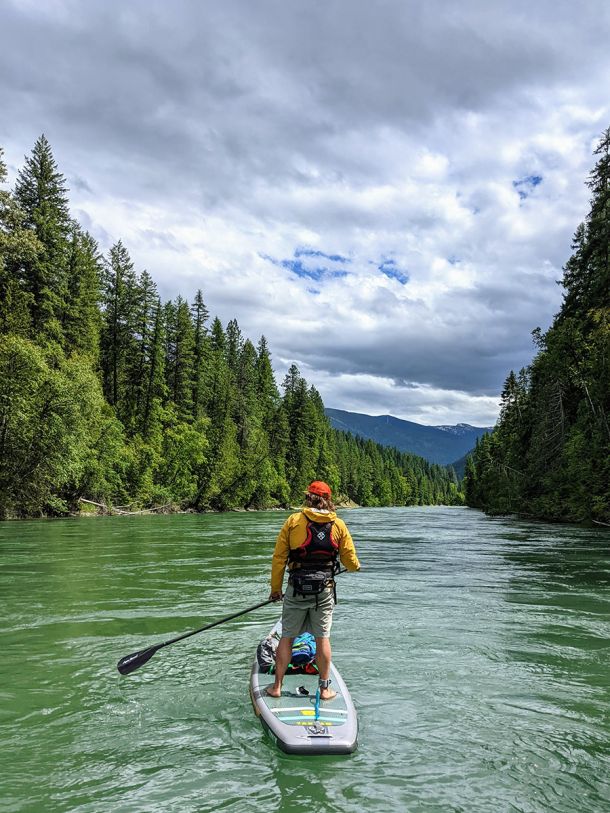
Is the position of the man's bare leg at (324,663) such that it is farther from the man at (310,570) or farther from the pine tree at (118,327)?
the pine tree at (118,327)

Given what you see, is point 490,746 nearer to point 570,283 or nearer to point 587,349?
point 587,349

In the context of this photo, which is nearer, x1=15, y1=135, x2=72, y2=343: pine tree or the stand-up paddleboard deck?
the stand-up paddleboard deck

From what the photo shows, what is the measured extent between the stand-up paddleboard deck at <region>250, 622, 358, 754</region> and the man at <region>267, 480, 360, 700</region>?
30 cm

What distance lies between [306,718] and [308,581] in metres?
1.34

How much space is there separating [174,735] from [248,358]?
82937 mm

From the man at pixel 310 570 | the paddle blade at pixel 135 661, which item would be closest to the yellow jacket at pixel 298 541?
the man at pixel 310 570

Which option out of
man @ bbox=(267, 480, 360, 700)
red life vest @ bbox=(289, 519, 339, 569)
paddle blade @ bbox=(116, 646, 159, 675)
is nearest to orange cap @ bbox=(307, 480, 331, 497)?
man @ bbox=(267, 480, 360, 700)

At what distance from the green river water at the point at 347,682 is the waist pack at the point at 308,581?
145cm

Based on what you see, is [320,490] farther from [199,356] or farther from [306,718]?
[199,356]

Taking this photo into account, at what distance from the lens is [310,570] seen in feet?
21.4

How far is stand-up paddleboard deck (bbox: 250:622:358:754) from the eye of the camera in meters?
5.36

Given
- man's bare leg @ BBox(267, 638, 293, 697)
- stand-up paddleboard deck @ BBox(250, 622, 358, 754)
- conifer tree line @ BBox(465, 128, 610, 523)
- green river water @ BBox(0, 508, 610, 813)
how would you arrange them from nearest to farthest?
1. green river water @ BBox(0, 508, 610, 813)
2. stand-up paddleboard deck @ BBox(250, 622, 358, 754)
3. man's bare leg @ BBox(267, 638, 293, 697)
4. conifer tree line @ BBox(465, 128, 610, 523)

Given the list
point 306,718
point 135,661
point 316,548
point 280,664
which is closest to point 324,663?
point 280,664

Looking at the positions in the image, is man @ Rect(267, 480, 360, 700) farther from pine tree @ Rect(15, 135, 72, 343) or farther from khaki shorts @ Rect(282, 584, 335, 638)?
pine tree @ Rect(15, 135, 72, 343)
